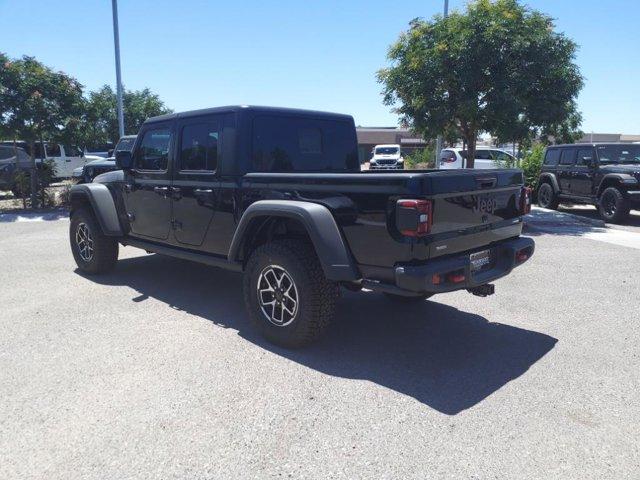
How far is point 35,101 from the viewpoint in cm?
1303

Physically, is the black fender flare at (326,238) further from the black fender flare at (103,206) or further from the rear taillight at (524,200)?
the black fender flare at (103,206)

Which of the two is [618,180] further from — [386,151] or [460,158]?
[386,151]

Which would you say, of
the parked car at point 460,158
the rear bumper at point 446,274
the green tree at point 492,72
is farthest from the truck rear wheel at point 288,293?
the parked car at point 460,158

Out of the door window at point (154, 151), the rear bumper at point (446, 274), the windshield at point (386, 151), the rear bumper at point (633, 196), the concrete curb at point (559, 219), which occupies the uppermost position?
the door window at point (154, 151)

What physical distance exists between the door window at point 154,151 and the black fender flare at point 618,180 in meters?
10.3

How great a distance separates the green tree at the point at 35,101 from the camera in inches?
512

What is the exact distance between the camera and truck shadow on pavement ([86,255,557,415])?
12.1 ft

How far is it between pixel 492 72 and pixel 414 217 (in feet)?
31.6

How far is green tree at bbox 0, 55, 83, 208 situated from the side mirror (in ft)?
29.1

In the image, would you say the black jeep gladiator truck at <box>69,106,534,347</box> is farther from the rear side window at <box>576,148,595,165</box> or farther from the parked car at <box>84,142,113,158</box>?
the parked car at <box>84,142,113,158</box>

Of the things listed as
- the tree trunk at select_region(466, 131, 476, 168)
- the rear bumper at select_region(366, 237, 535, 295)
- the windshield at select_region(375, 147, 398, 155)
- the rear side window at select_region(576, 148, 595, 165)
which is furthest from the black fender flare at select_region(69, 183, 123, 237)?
the windshield at select_region(375, 147, 398, 155)

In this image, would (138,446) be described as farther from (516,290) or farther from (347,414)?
(516,290)

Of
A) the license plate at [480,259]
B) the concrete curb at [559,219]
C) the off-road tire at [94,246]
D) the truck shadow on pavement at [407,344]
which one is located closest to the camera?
the truck shadow on pavement at [407,344]

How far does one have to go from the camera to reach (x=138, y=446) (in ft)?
9.48
